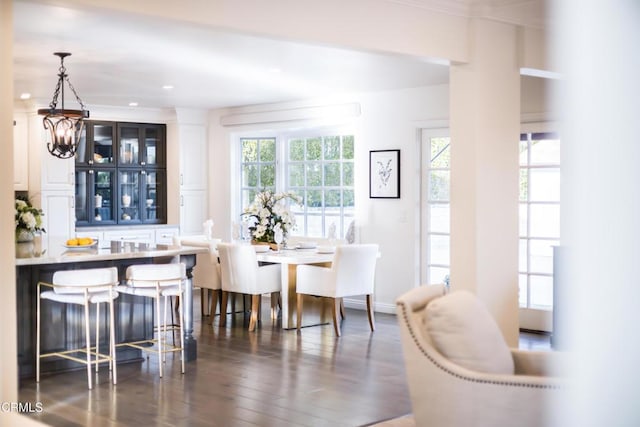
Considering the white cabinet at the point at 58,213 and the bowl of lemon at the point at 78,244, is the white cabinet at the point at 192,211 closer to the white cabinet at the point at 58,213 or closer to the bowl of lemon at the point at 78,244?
the white cabinet at the point at 58,213

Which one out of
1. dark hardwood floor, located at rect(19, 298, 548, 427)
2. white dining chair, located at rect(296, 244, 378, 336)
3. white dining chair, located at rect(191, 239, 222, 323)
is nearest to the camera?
dark hardwood floor, located at rect(19, 298, 548, 427)

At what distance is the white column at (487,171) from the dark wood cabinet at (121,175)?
6208 mm

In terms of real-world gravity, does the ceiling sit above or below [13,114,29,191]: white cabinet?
above

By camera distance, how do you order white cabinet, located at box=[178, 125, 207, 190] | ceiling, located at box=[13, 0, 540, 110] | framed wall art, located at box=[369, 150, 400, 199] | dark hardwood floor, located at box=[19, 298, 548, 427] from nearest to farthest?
dark hardwood floor, located at box=[19, 298, 548, 427], ceiling, located at box=[13, 0, 540, 110], framed wall art, located at box=[369, 150, 400, 199], white cabinet, located at box=[178, 125, 207, 190]

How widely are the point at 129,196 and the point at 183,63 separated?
4.18 m

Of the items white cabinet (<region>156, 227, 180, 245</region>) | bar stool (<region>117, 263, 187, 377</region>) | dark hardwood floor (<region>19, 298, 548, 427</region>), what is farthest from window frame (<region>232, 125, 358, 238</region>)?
bar stool (<region>117, 263, 187, 377</region>)

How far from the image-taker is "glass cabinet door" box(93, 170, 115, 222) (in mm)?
10180

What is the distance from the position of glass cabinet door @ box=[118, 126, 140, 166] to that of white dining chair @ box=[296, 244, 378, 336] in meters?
4.20

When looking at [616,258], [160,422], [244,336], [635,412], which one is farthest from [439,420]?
[244,336]

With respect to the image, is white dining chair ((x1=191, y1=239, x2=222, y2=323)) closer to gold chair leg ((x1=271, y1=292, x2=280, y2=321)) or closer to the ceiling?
gold chair leg ((x1=271, y1=292, x2=280, y2=321))

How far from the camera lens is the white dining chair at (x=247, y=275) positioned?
724cm

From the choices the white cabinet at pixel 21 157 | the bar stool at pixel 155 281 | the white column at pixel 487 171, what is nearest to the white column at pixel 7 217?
the bar stool at pixel 155 281

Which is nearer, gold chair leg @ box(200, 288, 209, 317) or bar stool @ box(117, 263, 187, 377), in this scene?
bar stool @ box(117, 263, 187, 377)

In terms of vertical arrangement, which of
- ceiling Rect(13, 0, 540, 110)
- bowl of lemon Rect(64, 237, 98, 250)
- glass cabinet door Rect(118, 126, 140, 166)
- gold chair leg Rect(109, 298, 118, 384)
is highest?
ceiling Rect(13, 0, 540, 110)
